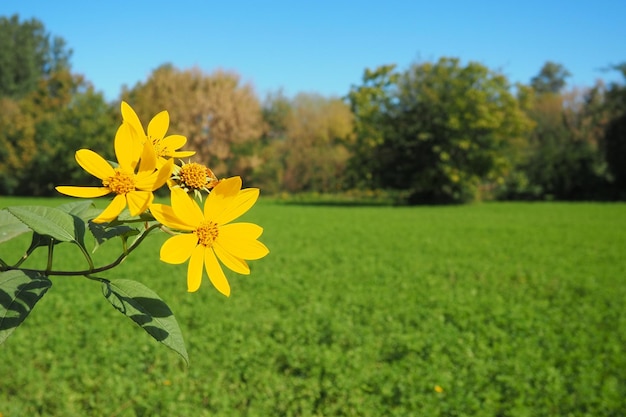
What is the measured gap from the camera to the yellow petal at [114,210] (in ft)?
1.12

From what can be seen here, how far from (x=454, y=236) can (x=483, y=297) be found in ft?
12.2

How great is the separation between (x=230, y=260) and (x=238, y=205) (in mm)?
42

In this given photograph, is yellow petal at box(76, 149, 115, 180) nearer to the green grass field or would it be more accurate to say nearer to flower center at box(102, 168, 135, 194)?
flower center at box(102, 168, 135, 194)

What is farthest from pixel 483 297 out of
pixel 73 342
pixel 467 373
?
pixel 73 342

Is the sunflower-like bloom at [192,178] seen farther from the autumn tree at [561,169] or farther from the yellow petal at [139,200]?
the autumn tree at [561,169]

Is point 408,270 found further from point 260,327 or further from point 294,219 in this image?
point 294,219

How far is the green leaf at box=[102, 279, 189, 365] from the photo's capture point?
0.42m

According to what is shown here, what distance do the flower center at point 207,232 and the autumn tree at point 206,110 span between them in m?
18.2

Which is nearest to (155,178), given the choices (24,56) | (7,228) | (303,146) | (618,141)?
(7,228)

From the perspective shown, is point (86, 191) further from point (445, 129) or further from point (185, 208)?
point (445, 129)

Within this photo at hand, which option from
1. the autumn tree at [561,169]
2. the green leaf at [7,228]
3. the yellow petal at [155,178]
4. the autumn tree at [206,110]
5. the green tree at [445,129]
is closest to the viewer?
the yellow petal at [155,178]

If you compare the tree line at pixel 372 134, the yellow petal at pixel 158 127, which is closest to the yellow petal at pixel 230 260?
the yellow petal at pixel 158 127

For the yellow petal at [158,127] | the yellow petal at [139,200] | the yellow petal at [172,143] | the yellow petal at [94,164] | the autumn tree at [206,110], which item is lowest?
the yellow petal at [139,200]

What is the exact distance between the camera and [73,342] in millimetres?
3039
